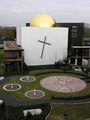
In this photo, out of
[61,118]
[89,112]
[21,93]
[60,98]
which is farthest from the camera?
[21,93]

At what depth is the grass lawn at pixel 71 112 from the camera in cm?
1219

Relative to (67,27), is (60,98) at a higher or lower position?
lower

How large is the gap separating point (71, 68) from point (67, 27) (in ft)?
33.5

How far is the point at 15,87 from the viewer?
18.6 meters

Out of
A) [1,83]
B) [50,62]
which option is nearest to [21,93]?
[1,83]

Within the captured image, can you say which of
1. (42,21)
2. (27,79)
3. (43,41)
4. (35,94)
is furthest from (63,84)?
(42,21)

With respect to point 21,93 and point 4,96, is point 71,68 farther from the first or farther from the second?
point 4,96

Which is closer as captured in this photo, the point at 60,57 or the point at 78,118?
the point at 78,118

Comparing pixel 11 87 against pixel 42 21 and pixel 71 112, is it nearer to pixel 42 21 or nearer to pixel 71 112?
pixel 71 112

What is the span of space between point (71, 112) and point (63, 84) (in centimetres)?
722

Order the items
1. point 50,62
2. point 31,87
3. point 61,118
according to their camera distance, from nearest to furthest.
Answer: point 61,118, point 31,87, point 50,62

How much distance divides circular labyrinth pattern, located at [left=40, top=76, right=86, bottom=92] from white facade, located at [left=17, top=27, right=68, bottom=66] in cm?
873

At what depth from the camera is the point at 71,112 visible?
1297 centimetres

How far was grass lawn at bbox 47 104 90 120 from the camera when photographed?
12188mm
